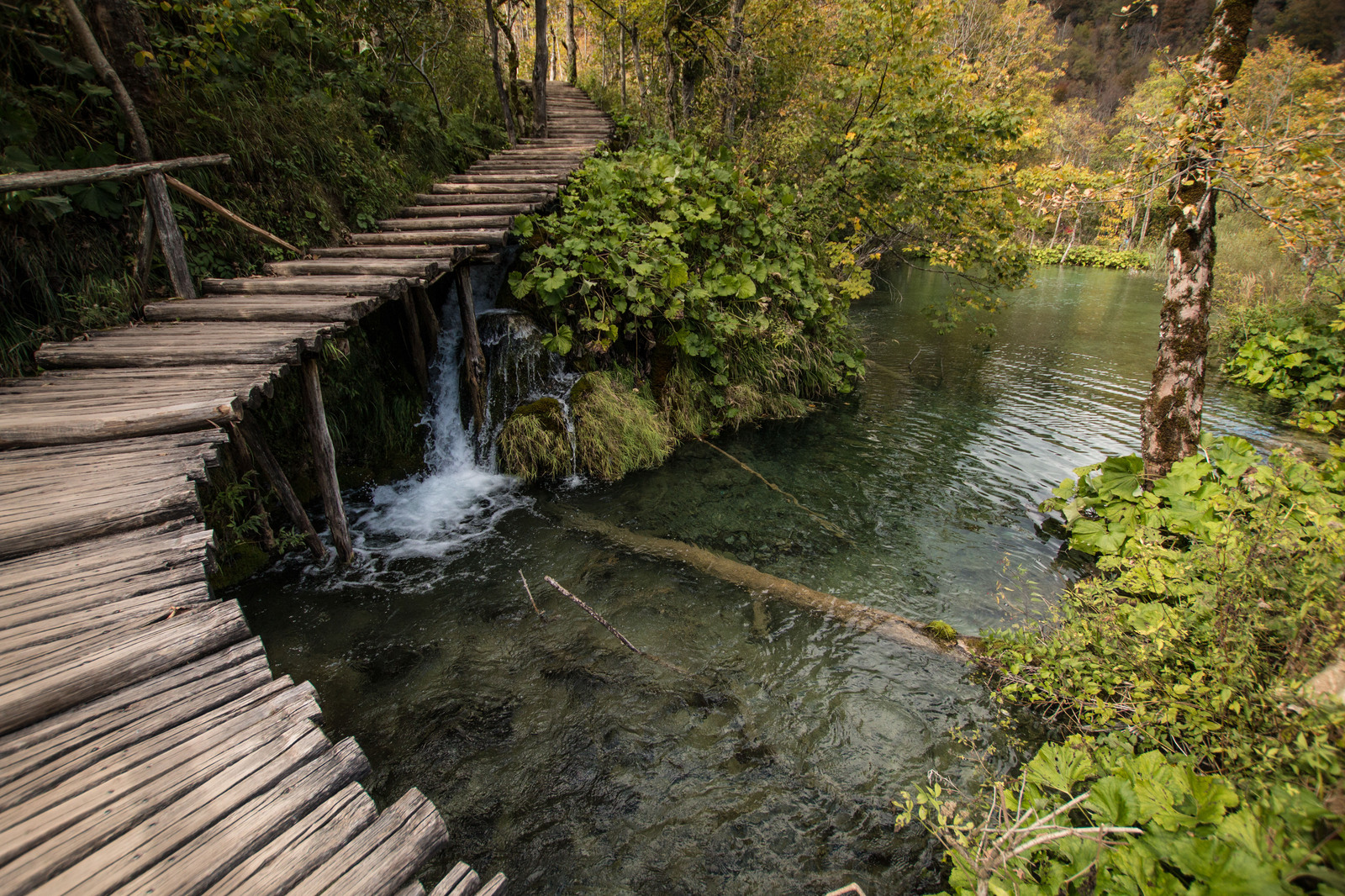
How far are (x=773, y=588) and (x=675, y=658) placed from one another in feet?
4.13

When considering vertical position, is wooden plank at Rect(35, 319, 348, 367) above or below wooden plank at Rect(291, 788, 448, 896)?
above

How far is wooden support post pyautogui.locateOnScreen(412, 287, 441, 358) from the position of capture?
267 inches

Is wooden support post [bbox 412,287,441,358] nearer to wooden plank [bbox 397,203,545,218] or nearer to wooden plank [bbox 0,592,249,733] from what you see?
wooden plank [bbox 397,203,545,218]

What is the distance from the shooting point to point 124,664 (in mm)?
1910

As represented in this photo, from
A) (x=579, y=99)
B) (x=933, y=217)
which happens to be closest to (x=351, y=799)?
(x=933, y=217)

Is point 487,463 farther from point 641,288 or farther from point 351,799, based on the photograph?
point 351,799

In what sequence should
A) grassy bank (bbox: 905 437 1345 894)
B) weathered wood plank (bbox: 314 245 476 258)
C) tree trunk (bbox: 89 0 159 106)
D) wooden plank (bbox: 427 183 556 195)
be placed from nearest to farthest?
grassy bank (bbox: 905 437 1345 894), tree trunk (bbox: 89 0 159 106), weathered wood plank (bbox: 314 245 476 258), wooden plank (bbox: 427 183 556 195)

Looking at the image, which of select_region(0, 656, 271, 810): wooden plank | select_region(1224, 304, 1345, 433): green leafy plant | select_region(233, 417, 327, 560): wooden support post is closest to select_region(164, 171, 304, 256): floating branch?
select_region(233, 417, 327, 560): wooden support post

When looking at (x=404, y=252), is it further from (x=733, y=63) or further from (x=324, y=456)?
(x=733, y=63)

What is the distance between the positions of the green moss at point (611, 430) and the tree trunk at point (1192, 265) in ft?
16.9

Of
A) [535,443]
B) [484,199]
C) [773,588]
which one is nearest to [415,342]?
[535,443]

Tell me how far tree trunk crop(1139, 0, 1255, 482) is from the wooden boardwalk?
6.09 metres

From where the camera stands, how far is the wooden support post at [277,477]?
4.38m

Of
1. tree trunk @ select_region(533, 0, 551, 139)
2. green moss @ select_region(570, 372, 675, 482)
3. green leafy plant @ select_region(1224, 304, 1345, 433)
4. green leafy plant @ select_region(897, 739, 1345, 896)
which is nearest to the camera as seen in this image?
green leafy plant @ select_region(897, 739, 1345, 896)
